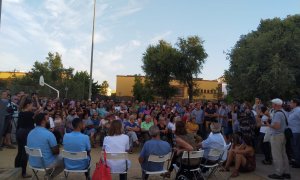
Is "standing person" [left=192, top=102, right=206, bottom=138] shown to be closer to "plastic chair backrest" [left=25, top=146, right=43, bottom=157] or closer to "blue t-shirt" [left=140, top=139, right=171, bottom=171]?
"blue t-shirt" [left=140, top=139, right=171, bottom=171]

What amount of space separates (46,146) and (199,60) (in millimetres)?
34120

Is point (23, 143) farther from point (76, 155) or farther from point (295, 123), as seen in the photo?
point (295, 123)

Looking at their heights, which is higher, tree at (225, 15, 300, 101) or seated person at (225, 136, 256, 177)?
tree at (225, 15, 300, 101)

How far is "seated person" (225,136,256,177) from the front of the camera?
9.36 meters

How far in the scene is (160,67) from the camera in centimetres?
4188

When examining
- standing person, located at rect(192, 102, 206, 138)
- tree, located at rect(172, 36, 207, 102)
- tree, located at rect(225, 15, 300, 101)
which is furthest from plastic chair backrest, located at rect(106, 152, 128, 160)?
tree, located at rect(172, 36, 207, 102)

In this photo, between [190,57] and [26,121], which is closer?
[26,121]

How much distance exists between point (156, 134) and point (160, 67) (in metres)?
34.9

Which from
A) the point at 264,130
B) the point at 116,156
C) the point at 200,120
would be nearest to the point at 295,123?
the point at 264,130

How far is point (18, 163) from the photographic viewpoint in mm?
8477

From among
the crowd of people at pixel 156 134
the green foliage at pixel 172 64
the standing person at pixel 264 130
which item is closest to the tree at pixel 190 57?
the green foliage at pixel 172 64

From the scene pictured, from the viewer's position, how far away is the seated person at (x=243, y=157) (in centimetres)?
936

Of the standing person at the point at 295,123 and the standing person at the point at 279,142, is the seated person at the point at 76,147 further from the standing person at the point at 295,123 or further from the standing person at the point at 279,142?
the standing person at the point at 295,123

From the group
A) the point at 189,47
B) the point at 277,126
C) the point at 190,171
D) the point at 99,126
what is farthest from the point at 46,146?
the point at 189,47
